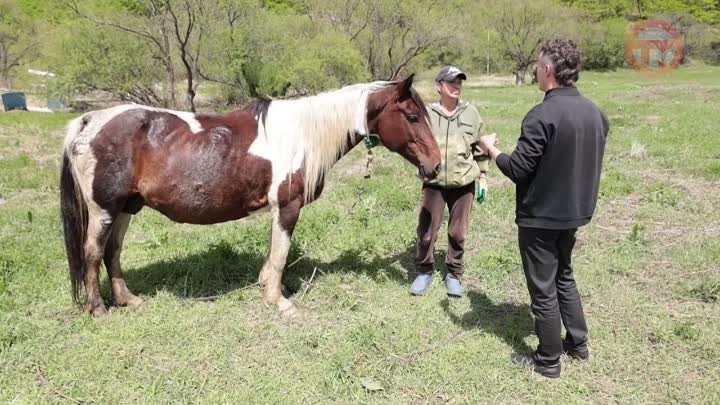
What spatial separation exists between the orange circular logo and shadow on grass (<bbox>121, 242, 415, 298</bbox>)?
153ft

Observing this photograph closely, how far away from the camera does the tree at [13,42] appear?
34750 millimetres

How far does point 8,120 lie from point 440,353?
19587mm

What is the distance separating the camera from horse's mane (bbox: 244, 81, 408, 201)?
408 cm

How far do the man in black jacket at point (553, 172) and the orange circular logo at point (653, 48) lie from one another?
47.4 m

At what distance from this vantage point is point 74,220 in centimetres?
397

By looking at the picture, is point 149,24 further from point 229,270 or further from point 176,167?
point 176,167

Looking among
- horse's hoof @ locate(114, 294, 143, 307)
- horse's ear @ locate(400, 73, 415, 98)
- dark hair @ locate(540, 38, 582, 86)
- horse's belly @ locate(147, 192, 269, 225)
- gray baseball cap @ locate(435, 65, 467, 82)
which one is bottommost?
horse's hoof @ locate(114, 294, 143, 307)

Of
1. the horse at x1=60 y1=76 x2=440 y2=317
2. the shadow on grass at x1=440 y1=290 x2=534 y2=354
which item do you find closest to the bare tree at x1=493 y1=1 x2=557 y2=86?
the shadow on grass at x1=440 y1=290 x2=534 y2=354

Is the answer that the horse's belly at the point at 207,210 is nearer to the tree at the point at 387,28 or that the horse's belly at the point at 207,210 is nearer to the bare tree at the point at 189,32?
the bare tree at the point at 189,32

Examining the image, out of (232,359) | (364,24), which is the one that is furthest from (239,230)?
(364,24)

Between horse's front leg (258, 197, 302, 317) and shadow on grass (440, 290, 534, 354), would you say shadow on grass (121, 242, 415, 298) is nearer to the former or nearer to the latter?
horse's front leg (258, 197, 302, 317)

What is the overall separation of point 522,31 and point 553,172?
164 ft

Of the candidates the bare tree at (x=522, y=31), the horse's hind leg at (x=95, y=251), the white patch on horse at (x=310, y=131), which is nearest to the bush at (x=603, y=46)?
the bare tree at (x=522, y=31)

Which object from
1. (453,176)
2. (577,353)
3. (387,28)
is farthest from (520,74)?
(577,353)
